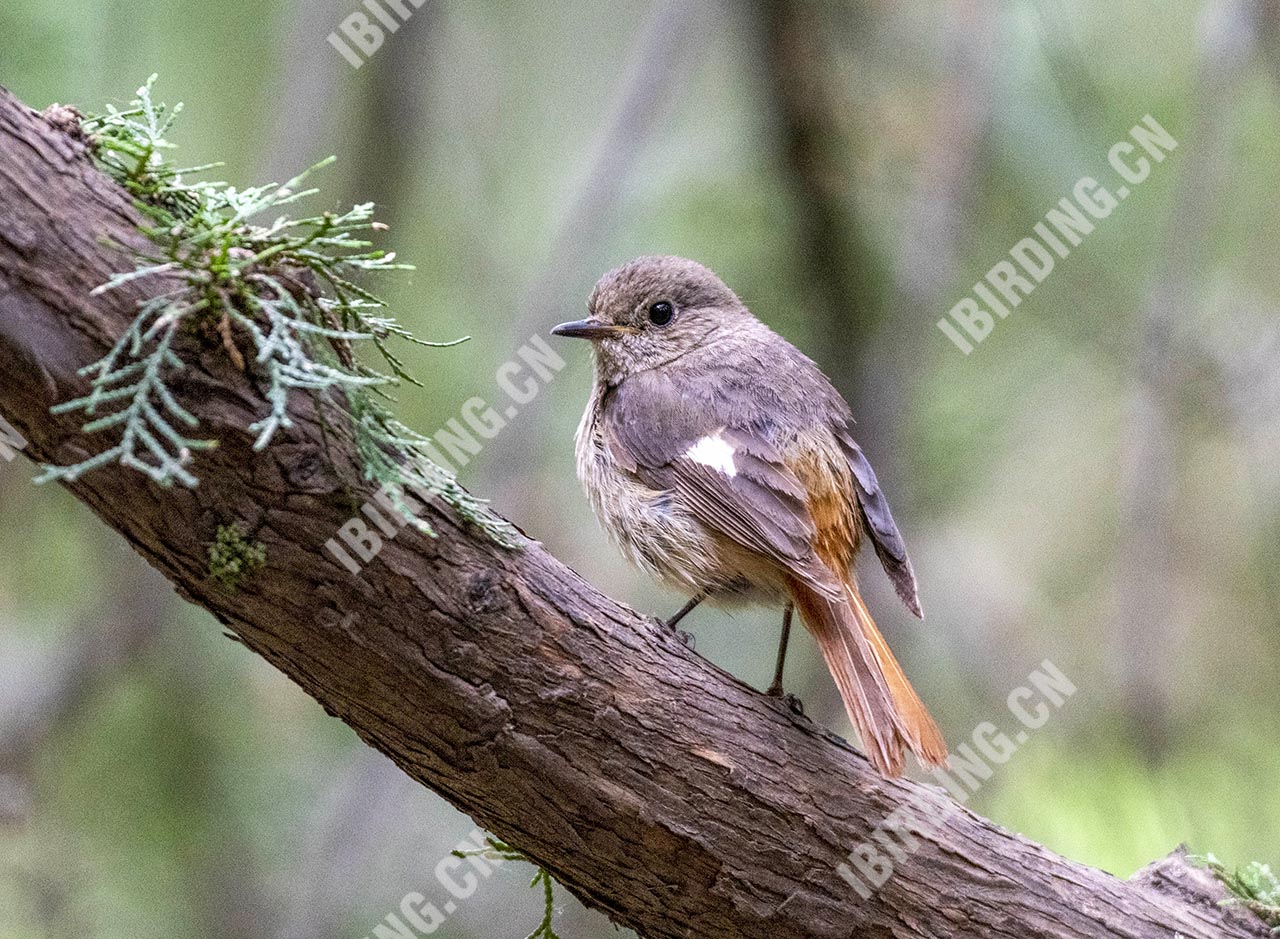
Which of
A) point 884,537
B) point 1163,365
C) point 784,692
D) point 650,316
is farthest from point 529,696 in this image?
point 1163,365

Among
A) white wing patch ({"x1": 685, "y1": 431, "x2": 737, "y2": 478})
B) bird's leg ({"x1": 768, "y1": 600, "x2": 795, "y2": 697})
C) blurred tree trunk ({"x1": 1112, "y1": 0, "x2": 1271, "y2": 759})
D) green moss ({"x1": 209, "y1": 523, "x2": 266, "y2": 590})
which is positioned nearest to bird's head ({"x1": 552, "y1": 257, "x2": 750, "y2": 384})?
white wing patch ({"x1": 685, "y1": 431, "x2": 737, "y2": 478})

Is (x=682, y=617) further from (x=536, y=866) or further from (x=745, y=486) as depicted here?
(x=536, y=866)

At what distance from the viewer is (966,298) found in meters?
6.47

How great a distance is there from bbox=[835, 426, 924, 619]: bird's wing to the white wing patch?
16.6 inches

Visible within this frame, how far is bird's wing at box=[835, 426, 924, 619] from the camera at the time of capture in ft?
12.1

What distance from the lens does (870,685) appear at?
321 cm

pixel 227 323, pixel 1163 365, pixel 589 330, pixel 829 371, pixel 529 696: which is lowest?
pixel 529 696

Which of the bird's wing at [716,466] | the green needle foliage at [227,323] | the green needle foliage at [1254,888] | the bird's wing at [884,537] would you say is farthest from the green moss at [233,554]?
the green needle foliage at [1254,888]

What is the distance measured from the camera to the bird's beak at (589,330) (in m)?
4.25

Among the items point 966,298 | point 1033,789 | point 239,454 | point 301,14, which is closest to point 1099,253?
point 966,298

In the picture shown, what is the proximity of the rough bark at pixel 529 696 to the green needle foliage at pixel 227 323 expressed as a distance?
0.05 meters

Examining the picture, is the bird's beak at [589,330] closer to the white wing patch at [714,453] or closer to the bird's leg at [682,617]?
the white wing patch at [714,453]

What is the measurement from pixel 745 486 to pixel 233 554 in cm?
156

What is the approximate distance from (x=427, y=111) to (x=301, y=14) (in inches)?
26.7
